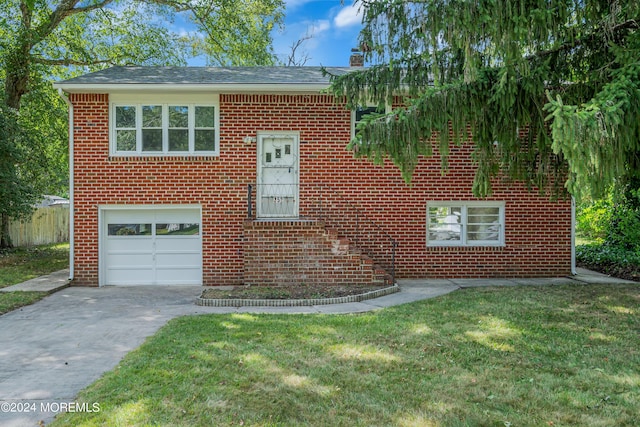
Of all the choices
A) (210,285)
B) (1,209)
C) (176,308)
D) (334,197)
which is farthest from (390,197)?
(1,209)

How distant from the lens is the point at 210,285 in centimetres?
991

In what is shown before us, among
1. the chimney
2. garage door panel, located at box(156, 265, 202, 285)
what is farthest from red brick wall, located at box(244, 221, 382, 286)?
the chimney

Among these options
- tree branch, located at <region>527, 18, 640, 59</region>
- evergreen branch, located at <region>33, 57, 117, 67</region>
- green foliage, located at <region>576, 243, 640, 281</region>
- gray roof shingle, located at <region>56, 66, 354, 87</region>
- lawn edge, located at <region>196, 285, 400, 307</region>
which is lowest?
lawn edge, located at <region>196, 285, 400, 307</region>

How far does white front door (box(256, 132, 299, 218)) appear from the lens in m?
10.1

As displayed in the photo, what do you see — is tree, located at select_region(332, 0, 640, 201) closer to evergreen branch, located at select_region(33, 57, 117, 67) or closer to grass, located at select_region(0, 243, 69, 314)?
grass, located at select_region(0, 243, 69, 314)

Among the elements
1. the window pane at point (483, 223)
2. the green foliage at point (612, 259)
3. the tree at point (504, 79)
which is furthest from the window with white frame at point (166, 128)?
the green foliage at point (612, 259)

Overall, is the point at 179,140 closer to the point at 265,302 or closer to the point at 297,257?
the point at 297,257

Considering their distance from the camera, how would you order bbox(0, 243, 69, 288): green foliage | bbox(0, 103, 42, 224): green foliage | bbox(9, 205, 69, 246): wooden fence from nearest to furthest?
bbox(0, 243, 69, 288): green foliage < bbox(0, 103, 42, 224): green foliage < bbox(9, 205, 69, 246): wooden fence

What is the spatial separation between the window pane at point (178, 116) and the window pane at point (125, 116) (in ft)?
2.91

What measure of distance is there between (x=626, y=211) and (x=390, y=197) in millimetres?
8079

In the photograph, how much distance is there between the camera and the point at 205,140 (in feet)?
33.1

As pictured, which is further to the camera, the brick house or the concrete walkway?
the brick house

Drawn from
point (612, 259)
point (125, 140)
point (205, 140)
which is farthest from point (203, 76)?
point (612, 259)

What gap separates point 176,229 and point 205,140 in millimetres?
2295
